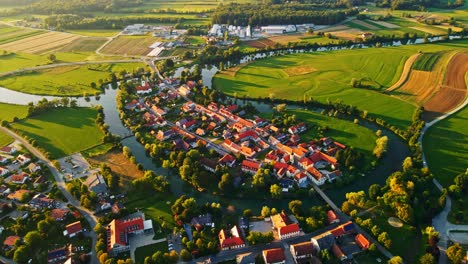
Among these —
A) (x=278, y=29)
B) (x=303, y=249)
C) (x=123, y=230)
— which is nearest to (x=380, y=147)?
(x=303, y=249)

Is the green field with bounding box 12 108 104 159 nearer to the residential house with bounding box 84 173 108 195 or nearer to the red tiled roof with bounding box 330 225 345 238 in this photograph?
the residential house with bounding box 84 173 108 195

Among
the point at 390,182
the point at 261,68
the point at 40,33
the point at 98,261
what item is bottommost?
the point at 98,261

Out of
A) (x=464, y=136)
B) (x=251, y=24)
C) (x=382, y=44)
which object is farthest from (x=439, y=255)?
(x=251, y=24)

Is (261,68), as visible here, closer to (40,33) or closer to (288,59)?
(288,59)

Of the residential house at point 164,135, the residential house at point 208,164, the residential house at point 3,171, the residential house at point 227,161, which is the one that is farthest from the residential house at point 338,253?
the residential house at point 3,171

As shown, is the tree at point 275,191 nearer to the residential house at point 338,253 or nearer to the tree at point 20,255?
the residential house at point 338,253

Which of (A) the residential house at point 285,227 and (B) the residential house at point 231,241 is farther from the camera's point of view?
(A) the residential house at point 285,227
